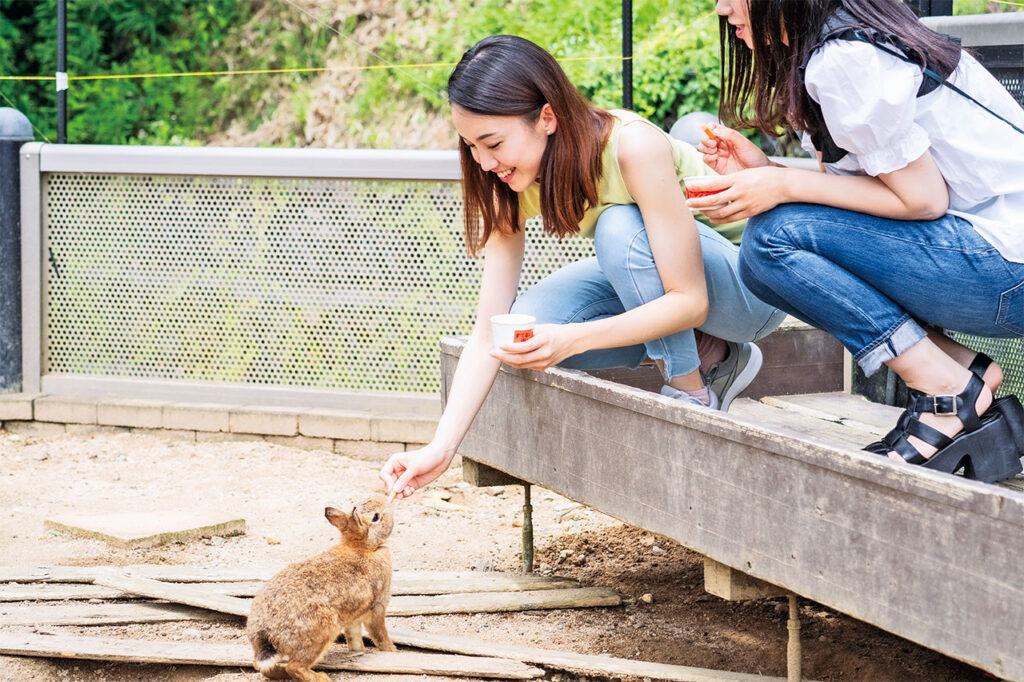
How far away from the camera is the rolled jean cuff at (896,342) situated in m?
2.58

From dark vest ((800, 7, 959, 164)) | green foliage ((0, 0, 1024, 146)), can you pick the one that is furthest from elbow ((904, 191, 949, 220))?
green foliage ((0, 0, 1024, 146))

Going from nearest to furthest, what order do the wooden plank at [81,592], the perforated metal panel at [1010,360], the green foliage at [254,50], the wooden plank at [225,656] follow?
the wooden plank at [225,656] < the wooden plank at [81,592] < the perforated metal panel at [1010,360] < the green foliage at [254,50]

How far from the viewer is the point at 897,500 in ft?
7.38

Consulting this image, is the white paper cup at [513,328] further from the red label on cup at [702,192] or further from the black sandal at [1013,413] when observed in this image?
the black sandal at [1013,413]

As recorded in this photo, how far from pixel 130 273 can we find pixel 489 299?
10.2ft

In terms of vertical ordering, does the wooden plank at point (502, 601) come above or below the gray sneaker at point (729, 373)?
below

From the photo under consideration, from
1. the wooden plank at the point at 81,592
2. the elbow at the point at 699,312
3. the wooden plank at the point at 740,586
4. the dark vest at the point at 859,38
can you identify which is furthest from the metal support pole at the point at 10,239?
the dark vest at the point at 859,38

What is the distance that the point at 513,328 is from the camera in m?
2.79

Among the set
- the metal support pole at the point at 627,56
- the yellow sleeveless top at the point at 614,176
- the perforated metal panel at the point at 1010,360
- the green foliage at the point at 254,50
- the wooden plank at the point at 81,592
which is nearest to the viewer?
the yellow sleeveless top at the point at 614,176

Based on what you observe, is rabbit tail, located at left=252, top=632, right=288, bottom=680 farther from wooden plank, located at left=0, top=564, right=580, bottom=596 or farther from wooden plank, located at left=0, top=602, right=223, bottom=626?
wooden plank, located at left=0, top=564, right=580, bottom=596

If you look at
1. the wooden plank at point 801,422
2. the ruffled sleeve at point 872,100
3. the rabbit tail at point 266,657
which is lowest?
the rabbit tail at point 266,657

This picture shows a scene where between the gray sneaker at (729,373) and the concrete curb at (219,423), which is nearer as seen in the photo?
the gray sneaker at (729,373)

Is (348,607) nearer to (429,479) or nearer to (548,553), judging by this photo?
(429,479)

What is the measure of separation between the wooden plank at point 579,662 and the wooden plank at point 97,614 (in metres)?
0.67
